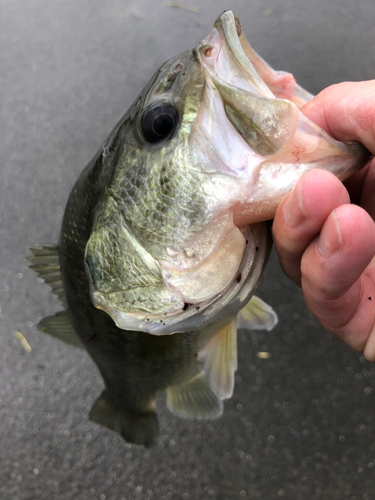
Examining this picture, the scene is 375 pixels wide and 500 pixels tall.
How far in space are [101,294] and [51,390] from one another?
959 mm

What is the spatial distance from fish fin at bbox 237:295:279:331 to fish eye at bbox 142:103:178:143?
52 cm

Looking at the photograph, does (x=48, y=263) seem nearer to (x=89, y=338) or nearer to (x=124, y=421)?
(x=89, y=338)

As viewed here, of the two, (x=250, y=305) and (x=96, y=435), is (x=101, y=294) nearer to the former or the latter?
(x=250, y=305)

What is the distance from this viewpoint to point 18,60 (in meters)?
1.66

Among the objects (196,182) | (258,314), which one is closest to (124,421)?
(258,314)

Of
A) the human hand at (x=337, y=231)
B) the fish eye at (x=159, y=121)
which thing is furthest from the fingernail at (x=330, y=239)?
the fish eye at (x=159, y=121)

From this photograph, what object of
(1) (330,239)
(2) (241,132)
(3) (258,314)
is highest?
(2) (241,132)

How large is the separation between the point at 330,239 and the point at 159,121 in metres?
0.26

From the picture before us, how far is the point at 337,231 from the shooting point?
1.31ft

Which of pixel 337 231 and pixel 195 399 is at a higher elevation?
pixel 337 231

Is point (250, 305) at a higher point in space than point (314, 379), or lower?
higher

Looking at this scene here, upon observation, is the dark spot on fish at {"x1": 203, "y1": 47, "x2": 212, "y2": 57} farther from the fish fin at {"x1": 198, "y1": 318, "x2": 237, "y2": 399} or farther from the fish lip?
the fish fin at {"x1": 198, "y1": 318, "x2": 237, "y2": 399}

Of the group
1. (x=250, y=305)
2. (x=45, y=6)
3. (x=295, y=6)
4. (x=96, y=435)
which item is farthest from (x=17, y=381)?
(x=295, y=6)

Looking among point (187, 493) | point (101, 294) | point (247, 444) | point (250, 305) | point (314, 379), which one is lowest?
point (187, 493)
